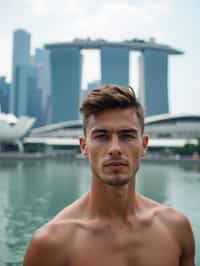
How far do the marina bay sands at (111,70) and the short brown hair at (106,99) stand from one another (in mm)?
67241

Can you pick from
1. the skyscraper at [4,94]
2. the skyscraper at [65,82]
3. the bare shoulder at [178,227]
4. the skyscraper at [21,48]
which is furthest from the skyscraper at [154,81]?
the bare shoulder at [178,227]

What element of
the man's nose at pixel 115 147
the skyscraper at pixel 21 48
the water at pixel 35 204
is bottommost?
the water at pixel 35 204

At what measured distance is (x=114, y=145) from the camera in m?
0.95

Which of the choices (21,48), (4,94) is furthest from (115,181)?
(21,48)

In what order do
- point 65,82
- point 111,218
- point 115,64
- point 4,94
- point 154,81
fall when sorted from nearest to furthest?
point 111,218 < point 65,82 < point 154,81 < point 115,64 < point 4,94

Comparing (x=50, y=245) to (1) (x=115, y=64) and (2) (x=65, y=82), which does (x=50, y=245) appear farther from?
(1) (x=115, y=64)

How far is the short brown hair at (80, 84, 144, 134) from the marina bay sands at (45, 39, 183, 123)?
221ft

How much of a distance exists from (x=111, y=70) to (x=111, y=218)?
71241 millimetres

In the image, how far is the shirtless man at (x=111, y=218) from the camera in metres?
0.93

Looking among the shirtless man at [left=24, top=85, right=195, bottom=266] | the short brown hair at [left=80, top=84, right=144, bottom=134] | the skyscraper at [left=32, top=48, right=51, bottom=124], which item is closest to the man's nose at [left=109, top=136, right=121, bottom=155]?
the shirtless man at [left=24, top=85, right=195, bottom=266]

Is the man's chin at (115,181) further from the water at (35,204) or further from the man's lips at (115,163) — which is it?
the water at (35,204)

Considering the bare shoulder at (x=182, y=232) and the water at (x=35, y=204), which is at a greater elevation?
the bare shoulder at (x=182, y=232)

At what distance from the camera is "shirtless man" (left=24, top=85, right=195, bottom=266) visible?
36.7 inches

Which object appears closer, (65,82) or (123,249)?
(123,249)
